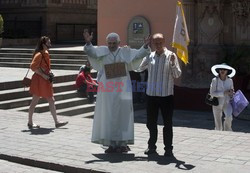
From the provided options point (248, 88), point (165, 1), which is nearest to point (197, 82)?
point (248, 88)

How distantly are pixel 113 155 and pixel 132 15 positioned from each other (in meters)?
9.84

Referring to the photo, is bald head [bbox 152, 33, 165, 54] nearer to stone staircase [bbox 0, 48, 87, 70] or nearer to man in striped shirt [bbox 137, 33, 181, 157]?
man in striped shirt [bbox 137, 33, 181, 157]

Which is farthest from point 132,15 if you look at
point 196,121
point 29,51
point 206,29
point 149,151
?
point 149,151

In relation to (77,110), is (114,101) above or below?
above

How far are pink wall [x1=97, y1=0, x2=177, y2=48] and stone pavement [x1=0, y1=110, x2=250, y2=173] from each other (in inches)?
266

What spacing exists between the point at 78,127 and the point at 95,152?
214 centimetres

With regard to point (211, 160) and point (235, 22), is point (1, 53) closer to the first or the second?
point (235, 22)

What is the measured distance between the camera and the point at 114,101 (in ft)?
24.2

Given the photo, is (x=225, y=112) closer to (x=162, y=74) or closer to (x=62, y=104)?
(x=162, y=74)

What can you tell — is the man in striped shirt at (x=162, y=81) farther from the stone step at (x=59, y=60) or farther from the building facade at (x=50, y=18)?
the building facade at (x=50, y=18)

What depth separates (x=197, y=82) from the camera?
15.5 m

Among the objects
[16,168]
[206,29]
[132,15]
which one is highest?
[132,15]

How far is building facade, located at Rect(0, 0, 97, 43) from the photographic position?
28.0m

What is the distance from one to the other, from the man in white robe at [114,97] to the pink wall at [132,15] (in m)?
8.47
